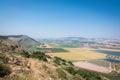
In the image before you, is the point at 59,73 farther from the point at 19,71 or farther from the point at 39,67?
the point at 19,71

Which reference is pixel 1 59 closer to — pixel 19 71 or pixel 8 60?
pixel 8 60

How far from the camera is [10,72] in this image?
1426 cm

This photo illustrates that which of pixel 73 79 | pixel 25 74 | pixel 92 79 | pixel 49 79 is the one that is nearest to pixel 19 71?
pixel 25 74

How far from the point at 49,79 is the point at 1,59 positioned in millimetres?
6344

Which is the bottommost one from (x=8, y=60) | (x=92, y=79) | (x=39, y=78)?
(x=92, y=79)

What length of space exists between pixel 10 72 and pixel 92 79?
16.5 meters

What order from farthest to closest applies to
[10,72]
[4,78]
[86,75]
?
1. [86,75]
2. [10,72]
3. [4,78]

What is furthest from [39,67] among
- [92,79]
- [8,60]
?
[92,79]

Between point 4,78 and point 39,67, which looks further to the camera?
point 39,67

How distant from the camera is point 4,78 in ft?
42.1

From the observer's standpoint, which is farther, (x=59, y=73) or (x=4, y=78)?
(x=59, y=73)

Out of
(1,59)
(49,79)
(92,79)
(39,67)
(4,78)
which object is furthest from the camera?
(92,79)

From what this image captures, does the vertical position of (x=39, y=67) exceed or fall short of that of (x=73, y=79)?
it exceeds it

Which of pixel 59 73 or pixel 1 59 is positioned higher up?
pixel 1 59
